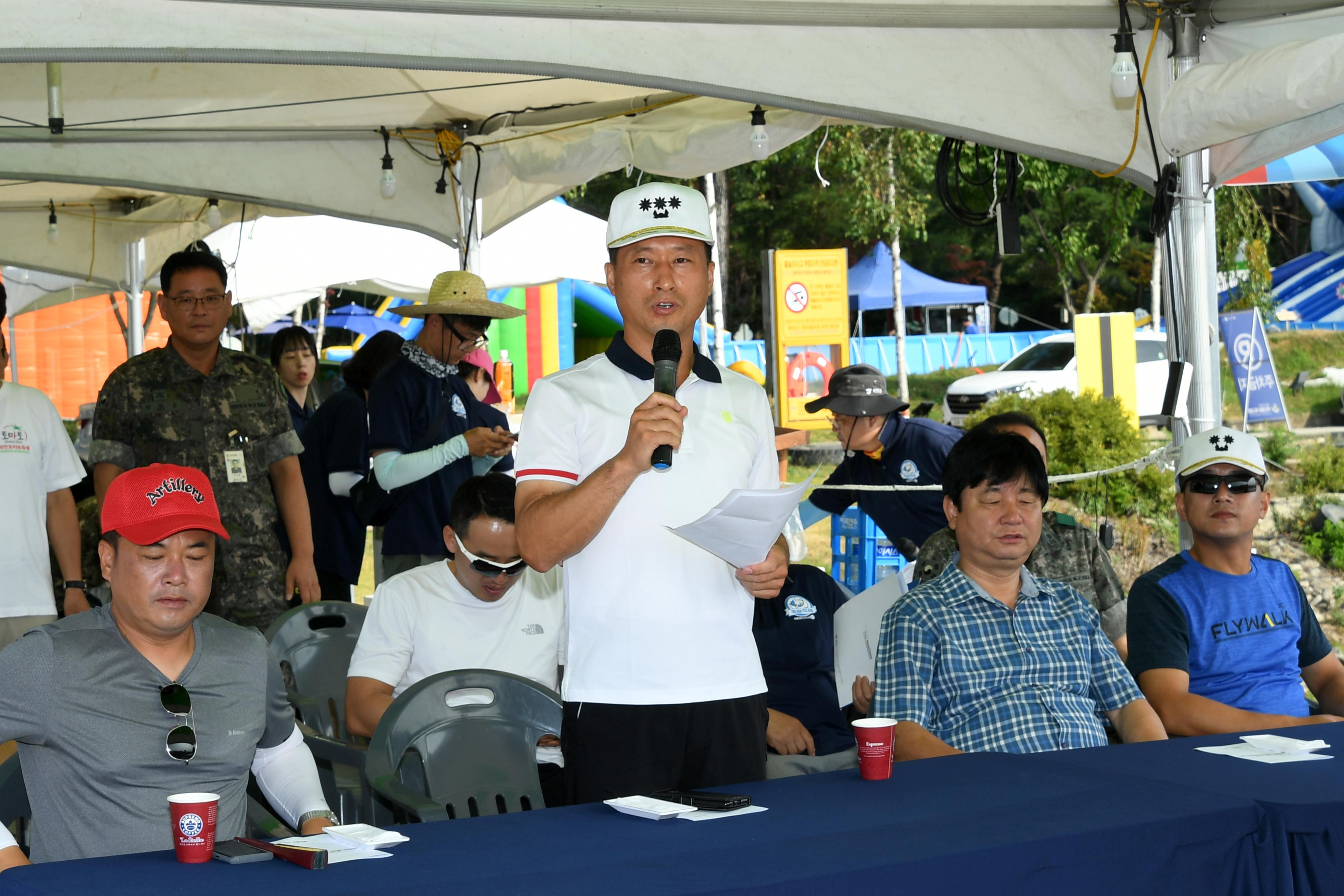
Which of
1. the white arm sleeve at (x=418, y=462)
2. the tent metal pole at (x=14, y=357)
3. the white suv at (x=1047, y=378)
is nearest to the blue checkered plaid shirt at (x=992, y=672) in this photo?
the white arm sleeve at (x=418, y=462)

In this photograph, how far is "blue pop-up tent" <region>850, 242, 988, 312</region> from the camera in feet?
86.6

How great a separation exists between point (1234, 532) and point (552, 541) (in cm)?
222

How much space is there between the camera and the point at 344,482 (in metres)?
5.22

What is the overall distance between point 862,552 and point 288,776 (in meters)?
4.61

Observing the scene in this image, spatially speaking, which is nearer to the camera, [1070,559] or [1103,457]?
[1070,559]

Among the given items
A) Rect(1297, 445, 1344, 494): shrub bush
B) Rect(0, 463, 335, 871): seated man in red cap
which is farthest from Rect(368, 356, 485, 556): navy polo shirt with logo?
Rect(1297, 445, 1344, 494): shrub bush

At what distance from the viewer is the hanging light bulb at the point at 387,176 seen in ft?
20.4

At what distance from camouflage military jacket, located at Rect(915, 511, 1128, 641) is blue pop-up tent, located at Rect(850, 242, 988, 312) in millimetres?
22478

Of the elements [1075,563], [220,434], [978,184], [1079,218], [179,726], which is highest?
[1079,218]

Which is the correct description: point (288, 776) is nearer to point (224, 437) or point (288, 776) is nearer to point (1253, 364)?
point (224, 437)

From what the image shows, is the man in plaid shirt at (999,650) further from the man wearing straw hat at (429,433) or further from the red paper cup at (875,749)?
the man wearing straw hat at (429,433)

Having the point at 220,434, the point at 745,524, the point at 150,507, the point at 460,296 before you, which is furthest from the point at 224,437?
the point at 745,524

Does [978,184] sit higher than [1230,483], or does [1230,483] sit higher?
[978,184]

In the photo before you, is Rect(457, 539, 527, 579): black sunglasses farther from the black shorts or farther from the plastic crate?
the plastic crate
